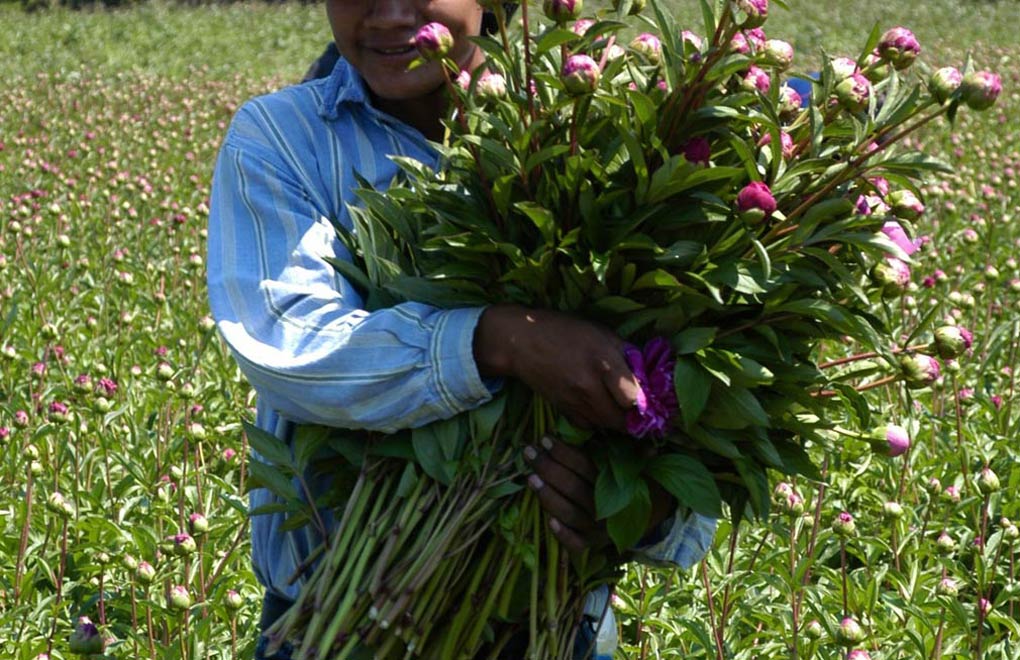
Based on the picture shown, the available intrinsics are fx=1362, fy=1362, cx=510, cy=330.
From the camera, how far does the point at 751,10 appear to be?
148 cm

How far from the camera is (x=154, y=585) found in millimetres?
2932

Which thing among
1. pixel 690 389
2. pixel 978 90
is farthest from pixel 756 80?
pixel 690 389

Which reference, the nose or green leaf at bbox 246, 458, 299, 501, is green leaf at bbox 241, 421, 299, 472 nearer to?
green leaf at bbox 246, 458, 299, 501

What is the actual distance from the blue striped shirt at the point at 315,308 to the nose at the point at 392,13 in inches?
4.5

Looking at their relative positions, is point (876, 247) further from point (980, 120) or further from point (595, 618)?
point (980, 120)

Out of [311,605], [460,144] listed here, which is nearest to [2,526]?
[311,605]

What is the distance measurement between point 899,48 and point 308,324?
0.78 meters

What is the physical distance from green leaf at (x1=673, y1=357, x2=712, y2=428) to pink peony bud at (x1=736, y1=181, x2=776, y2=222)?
18 cm

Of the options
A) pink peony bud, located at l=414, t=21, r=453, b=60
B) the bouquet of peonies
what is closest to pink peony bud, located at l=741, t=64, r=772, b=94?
the bouquet of peonies

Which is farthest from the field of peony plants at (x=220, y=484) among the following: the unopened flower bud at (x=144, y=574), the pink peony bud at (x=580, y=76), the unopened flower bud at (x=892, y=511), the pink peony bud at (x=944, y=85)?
the pink peony bud at (x=580, y=76)

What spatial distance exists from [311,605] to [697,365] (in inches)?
22.2

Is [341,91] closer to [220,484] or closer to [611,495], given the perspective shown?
[611,495]

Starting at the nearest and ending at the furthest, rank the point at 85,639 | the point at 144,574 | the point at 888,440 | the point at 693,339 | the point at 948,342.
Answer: the point at 693,339, the point at 948,342, the point at 888,440, the point at 85,639, the point at 144,574

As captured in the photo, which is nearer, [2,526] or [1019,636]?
[1019,636]
